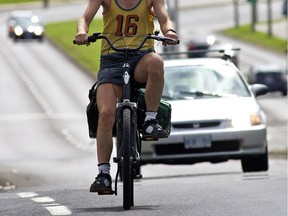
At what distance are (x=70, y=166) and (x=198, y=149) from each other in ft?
25.5

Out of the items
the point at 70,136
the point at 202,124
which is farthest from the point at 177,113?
the point at 70,136

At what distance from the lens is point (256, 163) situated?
1695 centimetres

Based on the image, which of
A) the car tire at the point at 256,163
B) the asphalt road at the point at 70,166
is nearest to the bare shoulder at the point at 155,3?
the asphalt road at the point at 70,166

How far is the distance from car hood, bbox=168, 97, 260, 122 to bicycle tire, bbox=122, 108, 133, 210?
20.1ft

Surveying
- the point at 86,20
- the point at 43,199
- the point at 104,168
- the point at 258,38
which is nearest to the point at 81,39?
the point at 86,20

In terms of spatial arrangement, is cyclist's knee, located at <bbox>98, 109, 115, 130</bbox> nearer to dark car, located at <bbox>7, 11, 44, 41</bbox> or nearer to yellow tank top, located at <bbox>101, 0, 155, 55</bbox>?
yellow tank top, located at <bbox>101, 0, 155, 55</bbox>

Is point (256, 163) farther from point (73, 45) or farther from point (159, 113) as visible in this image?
point (73, 45)

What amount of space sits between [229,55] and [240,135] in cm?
149

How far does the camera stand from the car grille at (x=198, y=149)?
645 inches

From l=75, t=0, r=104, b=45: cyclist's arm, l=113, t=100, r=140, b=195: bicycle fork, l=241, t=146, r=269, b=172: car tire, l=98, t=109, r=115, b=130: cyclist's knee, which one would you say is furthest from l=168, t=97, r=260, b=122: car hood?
l=113, t=100, r=140, b=195: bicycle fork

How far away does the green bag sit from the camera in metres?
11.0

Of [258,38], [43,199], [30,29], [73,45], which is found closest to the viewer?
[43,199]

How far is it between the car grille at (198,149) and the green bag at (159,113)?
4.92 m

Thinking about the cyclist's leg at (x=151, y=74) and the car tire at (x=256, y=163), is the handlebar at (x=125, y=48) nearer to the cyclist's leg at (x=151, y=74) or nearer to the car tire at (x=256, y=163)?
the cyclist's leg at (x=151, y=74)
